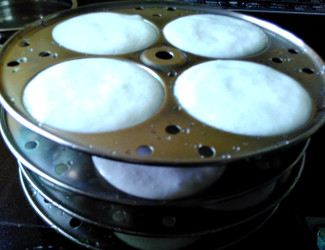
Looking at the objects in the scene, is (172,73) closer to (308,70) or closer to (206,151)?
(206,151)

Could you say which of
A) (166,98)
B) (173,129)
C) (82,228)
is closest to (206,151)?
(173,129)

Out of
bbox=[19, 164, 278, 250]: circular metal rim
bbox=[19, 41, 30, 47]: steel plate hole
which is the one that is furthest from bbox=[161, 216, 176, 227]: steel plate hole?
bbox=[19, 41, 30, 47]: steel plate hole

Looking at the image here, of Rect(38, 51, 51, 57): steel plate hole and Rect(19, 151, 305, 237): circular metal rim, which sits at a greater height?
Rect(38, 51, 51, 57): steel plate hole

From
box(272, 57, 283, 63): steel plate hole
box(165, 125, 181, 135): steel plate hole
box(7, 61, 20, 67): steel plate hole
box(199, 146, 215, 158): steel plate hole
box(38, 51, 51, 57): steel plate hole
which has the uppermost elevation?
box(7, 61, 20, 67): steel plate hole

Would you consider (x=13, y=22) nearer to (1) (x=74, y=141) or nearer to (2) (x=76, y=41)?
(2) (x=76, y=41)

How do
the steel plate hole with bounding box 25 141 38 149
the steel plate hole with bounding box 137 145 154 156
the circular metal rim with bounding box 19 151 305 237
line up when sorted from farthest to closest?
the steel plate hole with bounding box 25 141 38 149 < the circular metal rim with bounding box 19 151 305 237 < the steel plate hole with bounding box 137 145 154 156

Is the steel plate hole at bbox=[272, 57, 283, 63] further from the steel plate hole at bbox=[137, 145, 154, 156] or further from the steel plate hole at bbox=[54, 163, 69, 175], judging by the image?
the steel plate hole at bbox=[54, 163, 69, 175]

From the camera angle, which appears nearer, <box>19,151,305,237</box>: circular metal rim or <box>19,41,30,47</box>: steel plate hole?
<box>19,151,305,237</box>: circular metal rim
